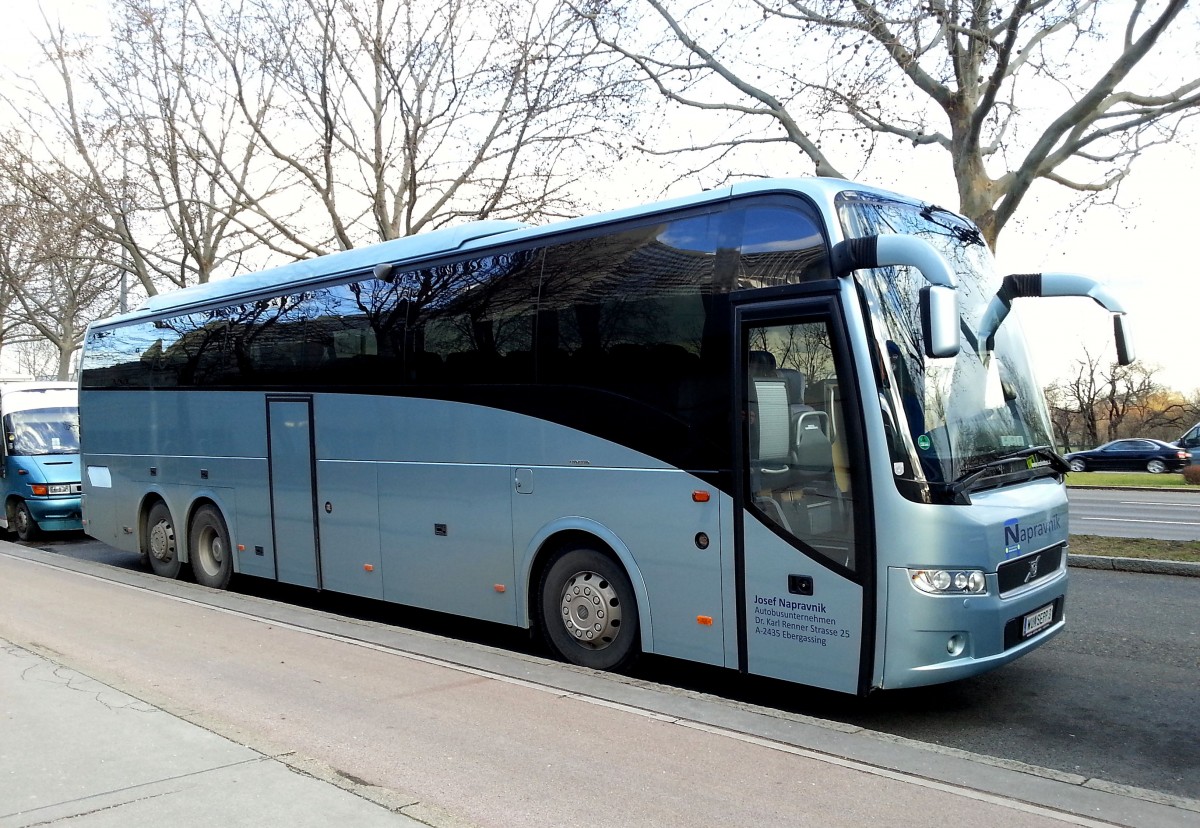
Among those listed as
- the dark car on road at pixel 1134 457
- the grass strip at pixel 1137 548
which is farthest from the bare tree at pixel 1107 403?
the grass strip at pixel 1137 548

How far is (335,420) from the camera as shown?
392 inches

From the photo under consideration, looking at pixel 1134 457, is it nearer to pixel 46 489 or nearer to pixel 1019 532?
pixel 46 489

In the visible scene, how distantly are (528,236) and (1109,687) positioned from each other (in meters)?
5.38

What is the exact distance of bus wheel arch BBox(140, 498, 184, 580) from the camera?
12.7 m

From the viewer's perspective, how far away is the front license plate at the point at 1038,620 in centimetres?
628

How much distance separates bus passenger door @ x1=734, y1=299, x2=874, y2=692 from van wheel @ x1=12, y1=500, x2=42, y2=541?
1534 cm

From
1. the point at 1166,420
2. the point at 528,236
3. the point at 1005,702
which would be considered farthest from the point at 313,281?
the point at 1166,420

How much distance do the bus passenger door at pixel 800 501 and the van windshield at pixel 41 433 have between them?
1488 cm

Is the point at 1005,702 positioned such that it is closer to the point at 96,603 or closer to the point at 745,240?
the point at 745,240

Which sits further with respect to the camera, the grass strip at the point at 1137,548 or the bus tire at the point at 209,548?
the bus tire at the point at 209,548

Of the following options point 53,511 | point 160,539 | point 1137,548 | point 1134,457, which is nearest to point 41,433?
point 53,511

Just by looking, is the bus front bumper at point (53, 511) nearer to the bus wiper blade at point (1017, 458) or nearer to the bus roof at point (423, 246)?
the bus roof at point (423, 246)

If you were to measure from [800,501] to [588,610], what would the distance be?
6.84 feet

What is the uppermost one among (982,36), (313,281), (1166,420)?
(982,36)
